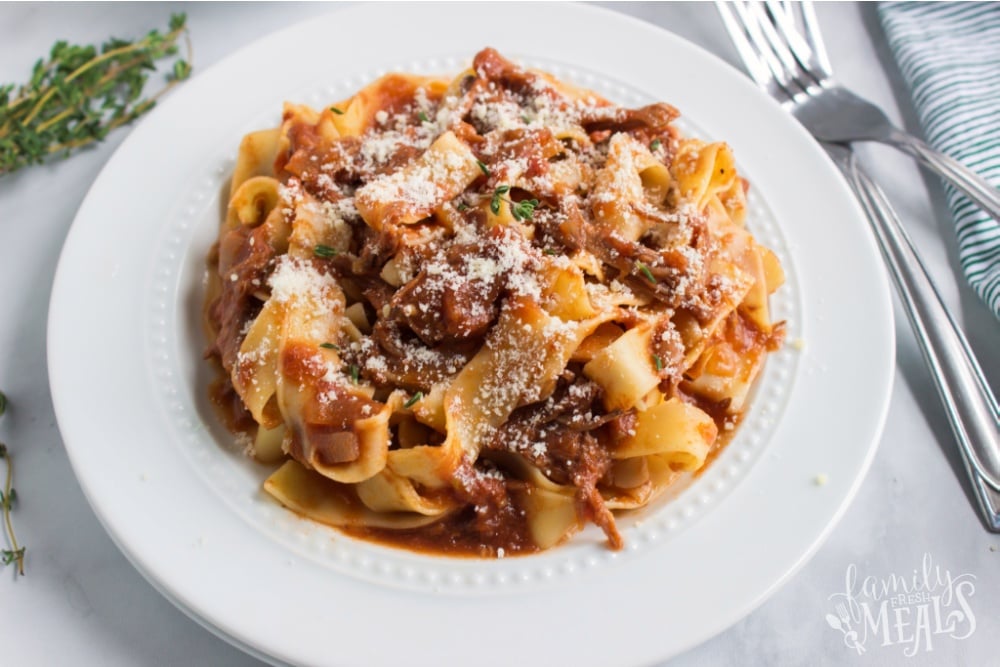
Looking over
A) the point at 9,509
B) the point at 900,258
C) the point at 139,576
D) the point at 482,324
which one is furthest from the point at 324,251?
the point at 900,258

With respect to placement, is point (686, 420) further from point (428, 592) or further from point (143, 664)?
point (143, 664)

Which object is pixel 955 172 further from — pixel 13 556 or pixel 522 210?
pixel 13 556

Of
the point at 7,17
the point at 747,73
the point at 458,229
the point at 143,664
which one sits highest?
the point at 7,17

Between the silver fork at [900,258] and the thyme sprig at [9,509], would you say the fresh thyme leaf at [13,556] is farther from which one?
the silver fork at [900,258]

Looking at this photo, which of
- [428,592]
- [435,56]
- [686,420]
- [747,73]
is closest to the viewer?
[428,592]

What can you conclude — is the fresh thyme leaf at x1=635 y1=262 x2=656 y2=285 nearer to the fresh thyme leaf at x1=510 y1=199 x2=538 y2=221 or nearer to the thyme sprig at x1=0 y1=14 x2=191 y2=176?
the fresh thyme leaf at x1=510 y1=199 x2=538 y2=221

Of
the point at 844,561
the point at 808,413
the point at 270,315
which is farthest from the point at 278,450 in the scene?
the point at 844,561

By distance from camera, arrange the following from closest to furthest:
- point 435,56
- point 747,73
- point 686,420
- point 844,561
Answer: point 686,420 < point 844,561 < point 435,56 < point 747,73

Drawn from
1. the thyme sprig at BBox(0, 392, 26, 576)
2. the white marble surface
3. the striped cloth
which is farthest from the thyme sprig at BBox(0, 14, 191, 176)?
the striped cloth
